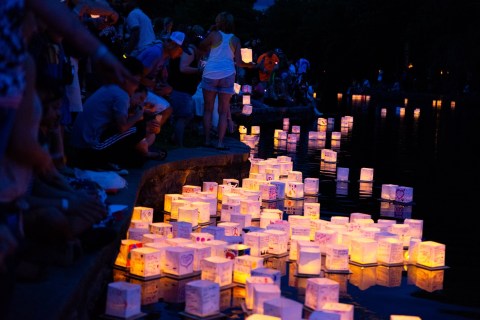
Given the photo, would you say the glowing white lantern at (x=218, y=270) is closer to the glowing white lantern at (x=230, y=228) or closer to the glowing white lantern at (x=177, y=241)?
the glowing white lantern at (x=177, y=241)

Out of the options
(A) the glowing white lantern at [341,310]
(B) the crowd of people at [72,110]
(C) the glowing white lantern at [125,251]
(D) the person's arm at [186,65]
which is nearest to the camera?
(B) the crowd of people at [72,110]

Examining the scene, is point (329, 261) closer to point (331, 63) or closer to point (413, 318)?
point (413, 318)

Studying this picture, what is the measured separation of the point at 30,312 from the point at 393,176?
9.12 meters

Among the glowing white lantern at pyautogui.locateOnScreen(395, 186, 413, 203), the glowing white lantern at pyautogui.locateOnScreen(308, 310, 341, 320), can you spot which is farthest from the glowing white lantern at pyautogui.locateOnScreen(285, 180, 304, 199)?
the glowing white lantern at pyautogui.locateOnScreen(308, 310, 341, 320)

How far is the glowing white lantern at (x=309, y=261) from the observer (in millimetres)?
6035

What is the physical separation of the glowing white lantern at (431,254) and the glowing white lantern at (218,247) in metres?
1.56

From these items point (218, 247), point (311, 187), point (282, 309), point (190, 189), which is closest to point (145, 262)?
point (218, 247)

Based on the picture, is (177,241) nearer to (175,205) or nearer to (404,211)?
(175,205)

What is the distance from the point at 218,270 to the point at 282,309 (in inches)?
39.5

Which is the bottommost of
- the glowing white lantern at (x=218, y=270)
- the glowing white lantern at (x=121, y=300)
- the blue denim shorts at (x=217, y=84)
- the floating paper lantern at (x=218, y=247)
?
the glowing white lantern at (x=121, y=300)

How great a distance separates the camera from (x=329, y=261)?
6.23 metres

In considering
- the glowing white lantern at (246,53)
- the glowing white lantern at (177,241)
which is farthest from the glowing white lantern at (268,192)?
the glowing white lantern at (246,53)

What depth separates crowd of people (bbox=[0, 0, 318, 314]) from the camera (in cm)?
286

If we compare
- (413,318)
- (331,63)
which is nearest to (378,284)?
(413,318)
